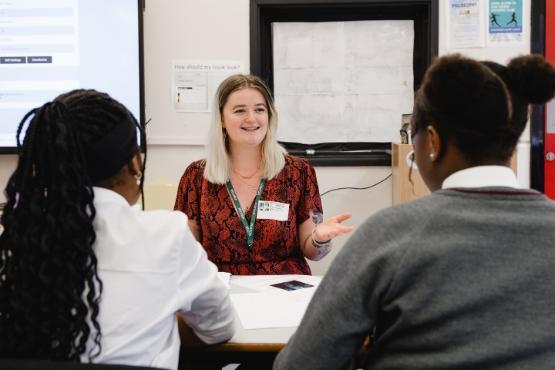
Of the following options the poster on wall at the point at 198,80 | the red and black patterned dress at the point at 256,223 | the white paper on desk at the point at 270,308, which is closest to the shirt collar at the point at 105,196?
the white paper on desk at the point at 270,308

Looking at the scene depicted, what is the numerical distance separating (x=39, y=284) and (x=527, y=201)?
34.6 inches

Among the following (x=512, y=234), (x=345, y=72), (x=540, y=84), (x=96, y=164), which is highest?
(x=345, y=72)

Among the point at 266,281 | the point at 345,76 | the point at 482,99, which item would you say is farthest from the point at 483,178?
the point at 345,76

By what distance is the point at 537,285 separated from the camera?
2.90ft

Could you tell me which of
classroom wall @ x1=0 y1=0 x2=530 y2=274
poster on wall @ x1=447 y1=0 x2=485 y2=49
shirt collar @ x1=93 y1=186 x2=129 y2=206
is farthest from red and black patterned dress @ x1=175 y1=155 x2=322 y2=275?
poster on wall @ x1=447 y1=0 x2=485 y2=49

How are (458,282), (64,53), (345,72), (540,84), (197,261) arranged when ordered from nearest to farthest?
1. (458,282)
2. (540,84)
3. (197,261)
4. (64,53)
5. (345,72)

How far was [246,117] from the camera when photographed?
2.41m

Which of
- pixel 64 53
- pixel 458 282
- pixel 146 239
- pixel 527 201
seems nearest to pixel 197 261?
pixel 146 239

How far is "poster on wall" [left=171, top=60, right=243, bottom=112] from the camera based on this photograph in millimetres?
3285

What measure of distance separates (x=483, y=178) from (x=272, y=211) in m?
1.40

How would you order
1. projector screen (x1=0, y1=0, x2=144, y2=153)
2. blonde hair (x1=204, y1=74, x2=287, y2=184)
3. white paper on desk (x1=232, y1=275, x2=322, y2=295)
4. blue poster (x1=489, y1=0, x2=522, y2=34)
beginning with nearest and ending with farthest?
white paper on desk (x1=232, y1=275, x2=322, y2=295) → blonde hair (x1=204, y1=74, x2=287, y2=184) → projector screen (x1=0, y1=0, x2=144, y2=153) → blue poster (x1=489, y1=0, x2=522, y2=34)

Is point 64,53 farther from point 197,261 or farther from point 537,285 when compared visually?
point 537,285

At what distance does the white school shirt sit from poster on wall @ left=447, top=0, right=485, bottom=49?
2.63 m

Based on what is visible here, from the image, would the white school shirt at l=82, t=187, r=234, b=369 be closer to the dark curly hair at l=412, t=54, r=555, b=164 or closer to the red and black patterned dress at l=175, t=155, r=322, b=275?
the dark curly hair at l=412, t=54, r=555, b=164
